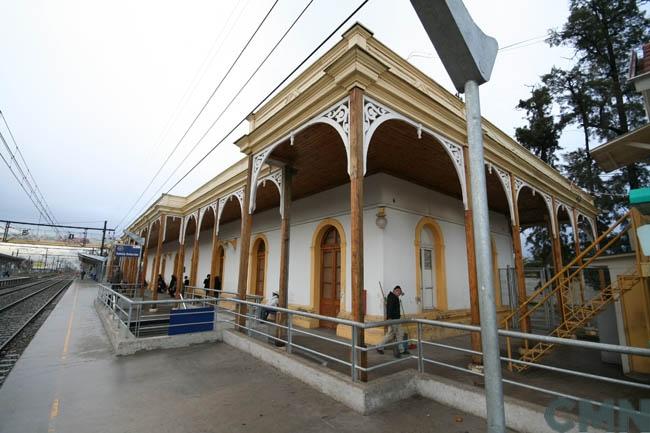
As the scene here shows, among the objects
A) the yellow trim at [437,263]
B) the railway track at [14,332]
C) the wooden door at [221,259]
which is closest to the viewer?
the railway track at [14,332]

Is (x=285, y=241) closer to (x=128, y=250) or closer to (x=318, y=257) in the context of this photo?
(x=318, y=257)

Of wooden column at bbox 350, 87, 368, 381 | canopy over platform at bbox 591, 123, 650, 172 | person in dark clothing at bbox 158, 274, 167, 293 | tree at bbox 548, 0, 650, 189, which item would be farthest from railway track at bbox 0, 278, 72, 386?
tree at bbox 548, 0, 650, 189

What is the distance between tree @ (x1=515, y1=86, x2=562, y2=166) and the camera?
18062 millimetres

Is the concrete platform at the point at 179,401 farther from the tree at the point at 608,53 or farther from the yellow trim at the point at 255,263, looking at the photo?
the tree at the point at 608,53

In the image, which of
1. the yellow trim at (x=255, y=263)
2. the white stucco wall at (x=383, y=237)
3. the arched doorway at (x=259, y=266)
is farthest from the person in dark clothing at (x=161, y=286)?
the white stucco wall at (x=383, y=237)

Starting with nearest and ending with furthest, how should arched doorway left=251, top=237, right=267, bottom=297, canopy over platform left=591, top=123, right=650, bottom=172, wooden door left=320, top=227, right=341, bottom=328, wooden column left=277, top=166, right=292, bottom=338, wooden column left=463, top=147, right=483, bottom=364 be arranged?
canopy over platform left=591, top=123, right=650, bottom=172, wooden column left=463, top=147, right=483, bottom=364, wooden column left=277, top=166, right=292, bottom=338, wooden door left=320, top=227, right=341, bottom=328, arched doorway left=251, top=237, right=267, bottom=297

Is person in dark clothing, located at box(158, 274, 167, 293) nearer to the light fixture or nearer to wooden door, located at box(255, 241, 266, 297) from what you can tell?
wooden door, located at box(255, 241, 266, 297)

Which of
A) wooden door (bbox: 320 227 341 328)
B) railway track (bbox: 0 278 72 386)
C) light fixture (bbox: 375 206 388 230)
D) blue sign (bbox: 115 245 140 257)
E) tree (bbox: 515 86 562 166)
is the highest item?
tree (bbox: 515 86 562 166)

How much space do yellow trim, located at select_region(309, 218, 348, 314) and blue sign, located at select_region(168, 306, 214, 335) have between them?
323cm

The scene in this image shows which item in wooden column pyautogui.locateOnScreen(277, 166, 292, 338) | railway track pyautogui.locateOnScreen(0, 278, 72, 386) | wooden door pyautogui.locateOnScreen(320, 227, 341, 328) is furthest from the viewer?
wooden door pyautogui.locateOnScreen(320, 227, 341, 328)

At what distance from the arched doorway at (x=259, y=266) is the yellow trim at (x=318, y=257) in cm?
299

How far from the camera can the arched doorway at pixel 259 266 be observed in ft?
39.8

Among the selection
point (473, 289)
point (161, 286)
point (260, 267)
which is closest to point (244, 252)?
point (473, 289)

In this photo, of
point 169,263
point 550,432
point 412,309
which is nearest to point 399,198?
point 412,309
